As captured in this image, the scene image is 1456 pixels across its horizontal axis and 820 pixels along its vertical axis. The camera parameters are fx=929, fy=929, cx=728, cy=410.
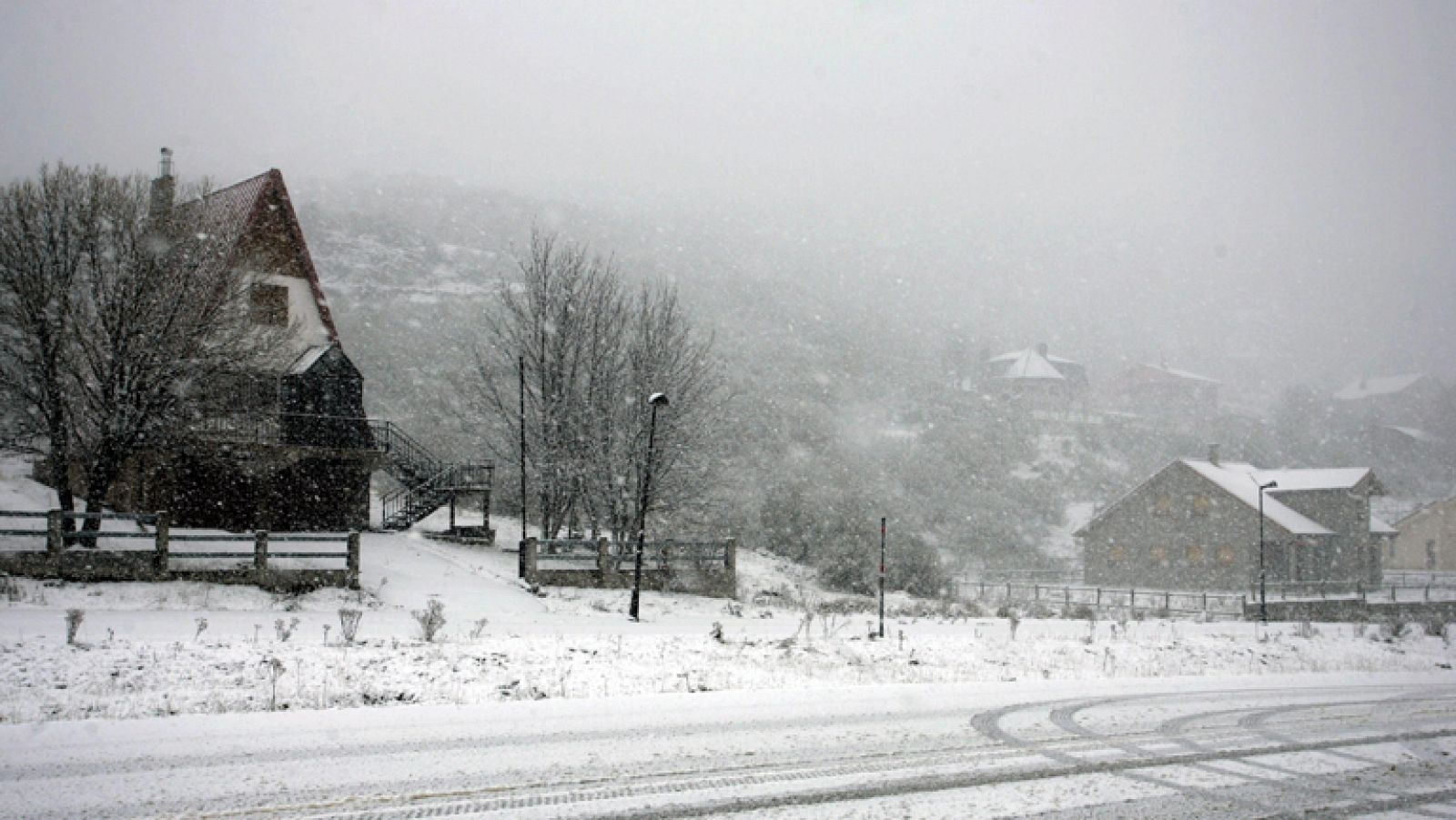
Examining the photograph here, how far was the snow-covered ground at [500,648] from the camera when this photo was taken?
10531 millimetres

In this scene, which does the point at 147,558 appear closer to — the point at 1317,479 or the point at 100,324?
the point at 100,324

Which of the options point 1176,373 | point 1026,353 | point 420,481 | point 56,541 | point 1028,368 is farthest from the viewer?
point 1176,373

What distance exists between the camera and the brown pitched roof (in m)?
23.7

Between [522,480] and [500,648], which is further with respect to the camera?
[522,480]

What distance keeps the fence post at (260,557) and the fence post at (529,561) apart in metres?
6.28

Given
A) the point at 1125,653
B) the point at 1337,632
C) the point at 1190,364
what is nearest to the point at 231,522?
the point at 1125,653

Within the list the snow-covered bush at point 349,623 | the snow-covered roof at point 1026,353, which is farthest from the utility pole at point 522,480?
the snow-covered roof at point 1026,353

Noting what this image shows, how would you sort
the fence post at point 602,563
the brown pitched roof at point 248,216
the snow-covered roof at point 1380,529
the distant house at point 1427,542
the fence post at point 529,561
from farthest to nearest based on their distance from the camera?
the distant house at point 1427,542 < the snow-covered roof at point 1380,529 < the fence post at point 602,563 < the fence post at point 529,561 < the brown pitched roof at point 248,216

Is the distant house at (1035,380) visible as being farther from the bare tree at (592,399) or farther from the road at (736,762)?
the road at (736,762)

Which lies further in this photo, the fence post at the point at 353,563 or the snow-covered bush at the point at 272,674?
the fence post at the point at 353,563

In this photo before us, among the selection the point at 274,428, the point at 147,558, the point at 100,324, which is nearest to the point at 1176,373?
the point at 274,428

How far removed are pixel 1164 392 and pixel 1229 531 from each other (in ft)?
253

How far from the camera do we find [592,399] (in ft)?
105

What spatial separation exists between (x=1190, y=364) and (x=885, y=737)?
184332 mm
